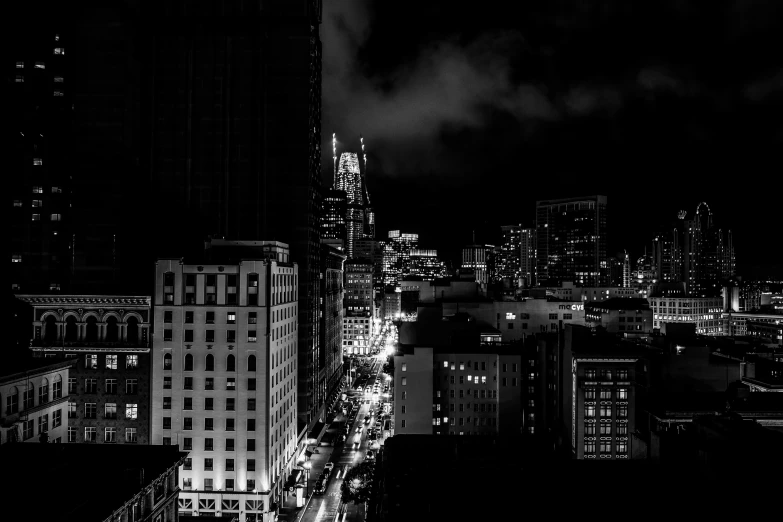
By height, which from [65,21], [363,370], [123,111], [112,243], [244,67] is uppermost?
[65,21]

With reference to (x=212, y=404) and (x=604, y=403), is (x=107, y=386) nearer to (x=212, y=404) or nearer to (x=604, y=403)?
(x=212, y=404)

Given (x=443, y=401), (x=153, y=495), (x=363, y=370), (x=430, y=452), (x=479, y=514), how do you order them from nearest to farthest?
1. (x=479, y=514)
2. (x=153, y=495)
3. (x=430, y=452)
4. (x=443, y=401)
5. (x=363, y=370)

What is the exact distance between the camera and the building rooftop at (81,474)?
1459 inches

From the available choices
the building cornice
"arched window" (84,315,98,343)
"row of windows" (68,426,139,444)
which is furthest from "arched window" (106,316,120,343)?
"row of windows" (68,426,139,444)

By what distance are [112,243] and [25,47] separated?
42.1 metres

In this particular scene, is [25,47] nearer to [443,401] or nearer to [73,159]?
[73,159]

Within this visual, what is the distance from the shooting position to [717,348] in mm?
125625

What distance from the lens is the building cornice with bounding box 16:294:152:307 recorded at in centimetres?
7200

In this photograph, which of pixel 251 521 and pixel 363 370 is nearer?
pixel 251 521

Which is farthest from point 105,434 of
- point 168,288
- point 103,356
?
point 168,288

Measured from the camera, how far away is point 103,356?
71938 mm

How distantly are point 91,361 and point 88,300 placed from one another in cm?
783

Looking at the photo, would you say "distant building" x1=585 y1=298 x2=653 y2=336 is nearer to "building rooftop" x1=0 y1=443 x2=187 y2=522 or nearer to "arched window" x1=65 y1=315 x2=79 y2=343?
"arched window" x1=65 y1=315 x2=79 y2=343

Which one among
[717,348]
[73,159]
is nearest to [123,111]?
[73,159]
